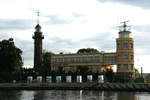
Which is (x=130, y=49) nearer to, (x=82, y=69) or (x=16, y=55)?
(x=82, y=69)

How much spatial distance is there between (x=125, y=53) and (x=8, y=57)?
50780 millimetres

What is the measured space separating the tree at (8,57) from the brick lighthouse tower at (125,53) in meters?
46.1

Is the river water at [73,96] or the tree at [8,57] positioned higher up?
the tree at [8,57]

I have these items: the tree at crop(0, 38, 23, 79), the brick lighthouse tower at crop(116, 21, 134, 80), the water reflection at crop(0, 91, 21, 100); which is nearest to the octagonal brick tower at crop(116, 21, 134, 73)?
the brick lighthouse tower at crop(116, 21, 134, 80)

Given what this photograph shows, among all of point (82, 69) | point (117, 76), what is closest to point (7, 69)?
point (82, 69)

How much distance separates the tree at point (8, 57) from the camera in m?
169

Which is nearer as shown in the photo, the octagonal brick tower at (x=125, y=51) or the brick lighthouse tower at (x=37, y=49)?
the octagonal brick tower at (x=125, y=51)

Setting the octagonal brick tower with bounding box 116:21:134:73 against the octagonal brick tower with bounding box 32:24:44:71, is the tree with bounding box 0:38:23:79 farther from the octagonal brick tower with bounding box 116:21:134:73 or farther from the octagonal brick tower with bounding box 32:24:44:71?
the octagonal brick tower with bounding box 116:21:134:73

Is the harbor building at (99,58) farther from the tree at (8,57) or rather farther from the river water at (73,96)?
the river water at (73,96)

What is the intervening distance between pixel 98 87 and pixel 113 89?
717 centimetres

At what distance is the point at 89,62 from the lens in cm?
18475

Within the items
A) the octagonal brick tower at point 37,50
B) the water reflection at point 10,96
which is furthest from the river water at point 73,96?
the octagonal brick tower at point 37,50

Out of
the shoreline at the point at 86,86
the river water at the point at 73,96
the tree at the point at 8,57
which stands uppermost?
the tree at the point at 8,57

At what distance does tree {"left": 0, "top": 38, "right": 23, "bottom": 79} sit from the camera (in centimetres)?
16866
